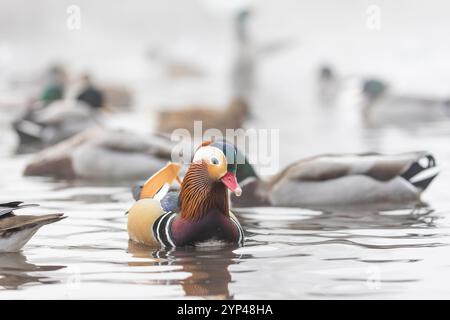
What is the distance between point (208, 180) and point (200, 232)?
1.07 feet

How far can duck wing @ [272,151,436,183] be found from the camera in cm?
984

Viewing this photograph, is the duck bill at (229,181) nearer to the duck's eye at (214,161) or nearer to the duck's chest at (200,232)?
the duck's eye at (214,161)

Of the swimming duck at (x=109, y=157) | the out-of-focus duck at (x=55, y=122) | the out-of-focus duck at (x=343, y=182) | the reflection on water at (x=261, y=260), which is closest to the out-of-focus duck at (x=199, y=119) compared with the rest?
the out-of-focus duck at (x=55, y=122)

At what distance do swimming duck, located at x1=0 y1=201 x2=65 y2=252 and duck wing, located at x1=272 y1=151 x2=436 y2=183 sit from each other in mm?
2914

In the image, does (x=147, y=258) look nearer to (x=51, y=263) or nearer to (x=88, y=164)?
(x=51, y=263)

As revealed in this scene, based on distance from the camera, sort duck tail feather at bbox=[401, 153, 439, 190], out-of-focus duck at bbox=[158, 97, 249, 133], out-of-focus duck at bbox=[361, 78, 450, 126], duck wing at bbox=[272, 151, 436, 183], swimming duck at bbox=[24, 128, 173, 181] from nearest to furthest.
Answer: duck wing at bbox=[272, 151, 436, 183], duck tail feather at bbox=[401, 153, 439, 190], swimming duck at bbox=[24, 128, 173, 181], out-of-focus duck at bbox=[158, 97, 249, 133], out-of-focus duck at bbox=[361, 78, 450, 126]

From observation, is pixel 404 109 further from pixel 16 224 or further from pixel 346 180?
pixel 16 224

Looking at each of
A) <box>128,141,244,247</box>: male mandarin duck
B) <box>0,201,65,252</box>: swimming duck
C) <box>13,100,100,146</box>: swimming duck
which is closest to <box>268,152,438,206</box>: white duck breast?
<box>128,141,244,247</box>: male mandarin duck

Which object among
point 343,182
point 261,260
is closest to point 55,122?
point 343,182

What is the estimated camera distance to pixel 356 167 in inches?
388

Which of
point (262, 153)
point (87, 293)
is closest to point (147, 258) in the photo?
point (87, 293)

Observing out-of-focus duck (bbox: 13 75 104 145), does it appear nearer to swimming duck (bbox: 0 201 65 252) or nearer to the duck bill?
swimming duck (bbox: 0 201 65 252)

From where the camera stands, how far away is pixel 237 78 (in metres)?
27.3

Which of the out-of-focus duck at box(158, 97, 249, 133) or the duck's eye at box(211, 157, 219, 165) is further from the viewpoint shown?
the out-of-focus duck at box(158, 97, 249, 133)
